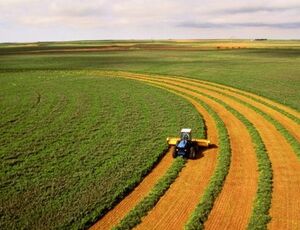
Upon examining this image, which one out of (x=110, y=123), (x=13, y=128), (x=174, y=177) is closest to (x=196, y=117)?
(x=110, y=123)

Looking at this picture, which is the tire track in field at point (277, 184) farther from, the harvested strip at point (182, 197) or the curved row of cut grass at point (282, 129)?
the curved row of cut grass at point (282, 129)

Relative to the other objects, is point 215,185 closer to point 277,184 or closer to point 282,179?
point 277,184

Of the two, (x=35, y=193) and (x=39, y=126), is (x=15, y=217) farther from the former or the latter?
(x=39, y=126)

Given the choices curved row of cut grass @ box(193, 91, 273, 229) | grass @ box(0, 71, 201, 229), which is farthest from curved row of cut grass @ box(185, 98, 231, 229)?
grass @ box(0, 71, 201, 229)

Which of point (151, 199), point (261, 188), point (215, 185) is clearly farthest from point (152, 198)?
point (261, 188)

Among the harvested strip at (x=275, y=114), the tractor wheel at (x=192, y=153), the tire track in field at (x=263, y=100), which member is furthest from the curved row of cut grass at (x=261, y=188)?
the tire track in field at (x=263, y=100)
